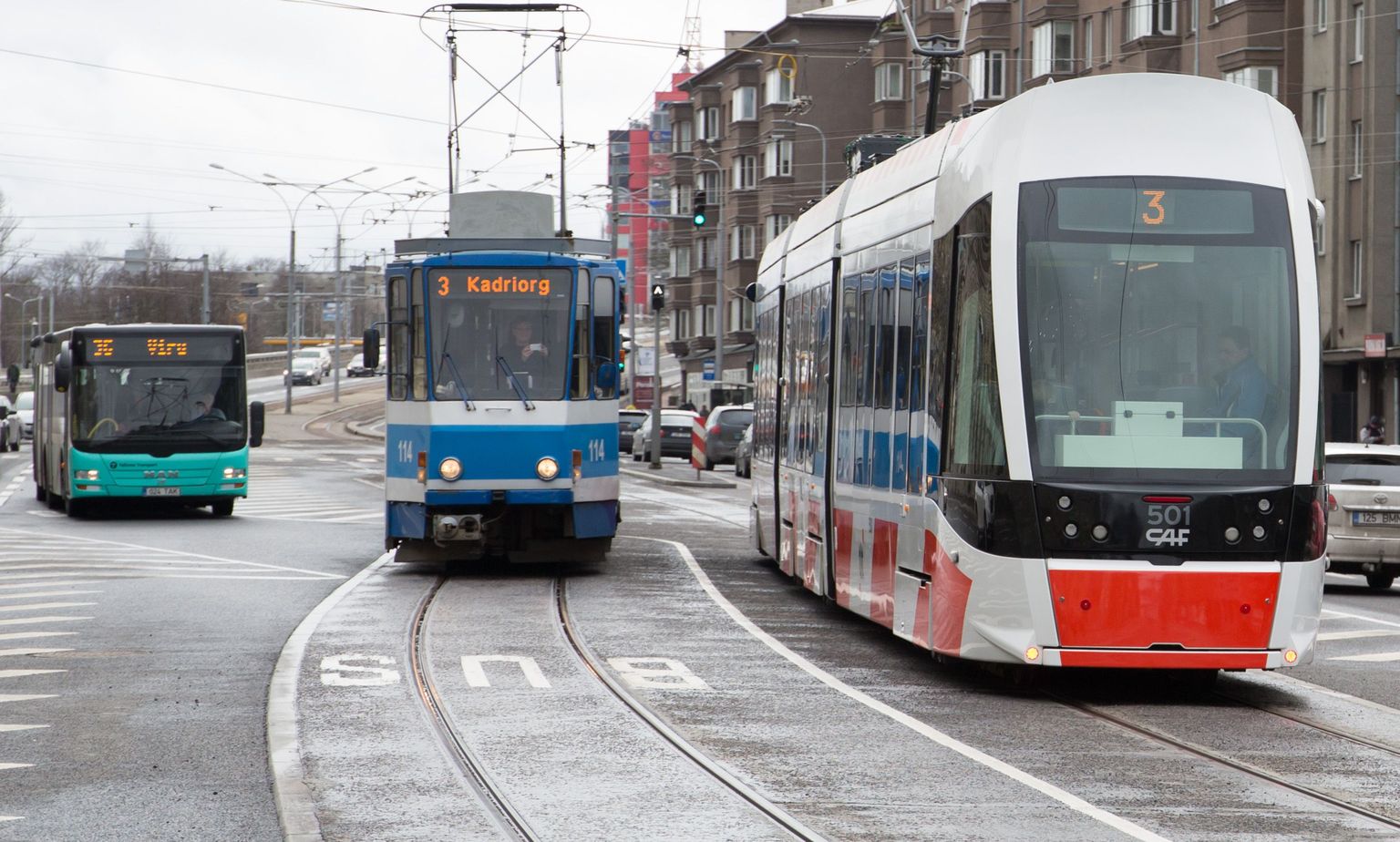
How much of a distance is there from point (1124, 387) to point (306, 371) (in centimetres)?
9856

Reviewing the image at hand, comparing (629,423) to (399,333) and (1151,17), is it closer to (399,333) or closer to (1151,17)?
(1151,17)

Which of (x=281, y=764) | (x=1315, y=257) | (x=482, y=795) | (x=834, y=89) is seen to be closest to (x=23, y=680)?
(x=281, y=764)

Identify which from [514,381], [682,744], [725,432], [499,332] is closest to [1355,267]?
[725,432]

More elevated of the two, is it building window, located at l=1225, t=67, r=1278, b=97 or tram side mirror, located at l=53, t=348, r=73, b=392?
building window, located at l=1225, t=67, r=1278, b=97

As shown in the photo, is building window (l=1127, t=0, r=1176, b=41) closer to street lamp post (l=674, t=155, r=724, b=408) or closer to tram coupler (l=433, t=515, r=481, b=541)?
street lamp post (l=674, t=155, r=724, b=408)

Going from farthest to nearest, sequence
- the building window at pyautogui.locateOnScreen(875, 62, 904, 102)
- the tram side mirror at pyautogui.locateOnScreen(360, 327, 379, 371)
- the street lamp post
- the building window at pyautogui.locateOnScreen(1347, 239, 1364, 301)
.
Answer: the building window at pyautogui.locateOnScreen(875, 62, 904, 102) → the street lamp post → the building window at pyautogui.locateOnScreen(1347, 239, 1364, 301) → the tram side mirror at pyautogui.locateOnScreen(360, 327, 379, 371)

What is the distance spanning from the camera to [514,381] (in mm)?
19062

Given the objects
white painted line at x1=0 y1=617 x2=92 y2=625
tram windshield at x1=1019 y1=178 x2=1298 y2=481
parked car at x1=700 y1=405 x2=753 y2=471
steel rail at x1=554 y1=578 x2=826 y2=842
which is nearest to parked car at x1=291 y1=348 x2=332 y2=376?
parked car at x1=700 y1=405 x2=753 y2=471

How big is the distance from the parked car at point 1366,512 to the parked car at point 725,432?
101 ft

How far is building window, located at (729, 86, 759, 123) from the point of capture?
88.4 metres

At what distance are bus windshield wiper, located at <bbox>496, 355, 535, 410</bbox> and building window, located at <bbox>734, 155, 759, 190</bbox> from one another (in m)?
69.4

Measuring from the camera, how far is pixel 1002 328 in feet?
36.1

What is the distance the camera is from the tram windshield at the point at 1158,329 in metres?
10.9

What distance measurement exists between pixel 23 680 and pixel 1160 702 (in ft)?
20.8
